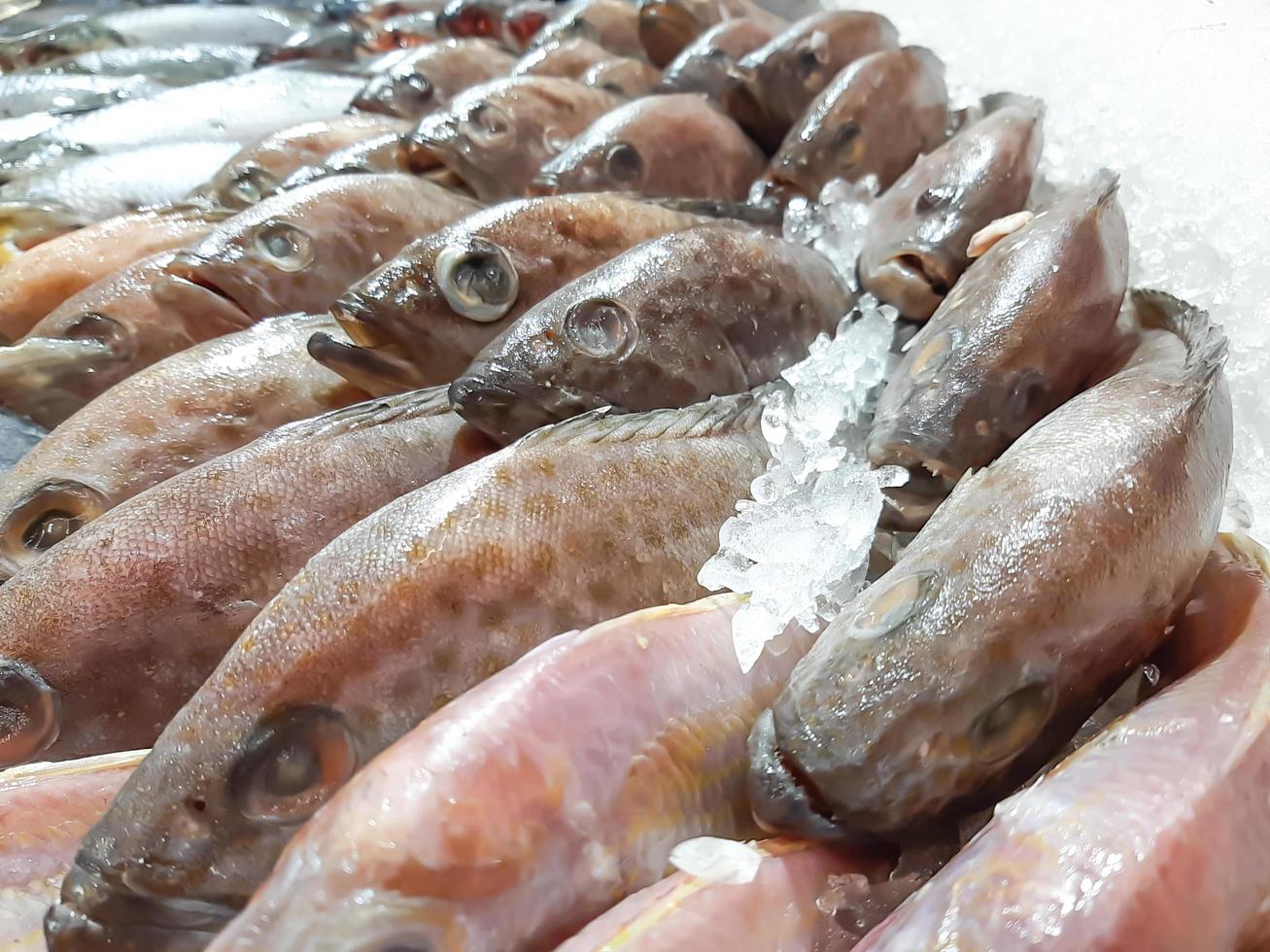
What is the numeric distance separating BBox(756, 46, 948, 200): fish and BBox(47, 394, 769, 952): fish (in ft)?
3.12

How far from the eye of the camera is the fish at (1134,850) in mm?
574

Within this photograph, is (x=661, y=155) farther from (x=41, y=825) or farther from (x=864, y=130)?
(x=41, y=825)

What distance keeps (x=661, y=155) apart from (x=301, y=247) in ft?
2.45

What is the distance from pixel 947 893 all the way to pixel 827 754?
13 cm

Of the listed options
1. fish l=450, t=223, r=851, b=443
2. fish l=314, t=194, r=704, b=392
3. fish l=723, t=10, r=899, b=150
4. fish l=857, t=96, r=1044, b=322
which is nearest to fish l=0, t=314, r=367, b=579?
fish l=314, t=194, r=704, b=392

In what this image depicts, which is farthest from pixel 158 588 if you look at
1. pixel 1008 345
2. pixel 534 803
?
pixel 1008 345

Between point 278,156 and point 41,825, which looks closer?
point 41,825

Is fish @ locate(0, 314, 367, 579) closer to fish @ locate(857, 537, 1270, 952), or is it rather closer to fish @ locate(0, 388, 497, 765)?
fish @ locate(0, 388, 497, 765)

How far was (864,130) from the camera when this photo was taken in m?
1.77

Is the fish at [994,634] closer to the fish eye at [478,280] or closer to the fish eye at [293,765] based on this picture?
the fish eye at [293,765]

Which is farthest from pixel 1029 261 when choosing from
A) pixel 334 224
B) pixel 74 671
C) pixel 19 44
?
pixel 19 44

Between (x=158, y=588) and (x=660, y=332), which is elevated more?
(x=660, y=332)

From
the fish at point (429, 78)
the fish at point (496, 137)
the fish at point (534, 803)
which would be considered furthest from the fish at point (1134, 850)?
the fish at point (429, 78)

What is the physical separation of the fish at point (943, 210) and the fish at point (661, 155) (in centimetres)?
43
